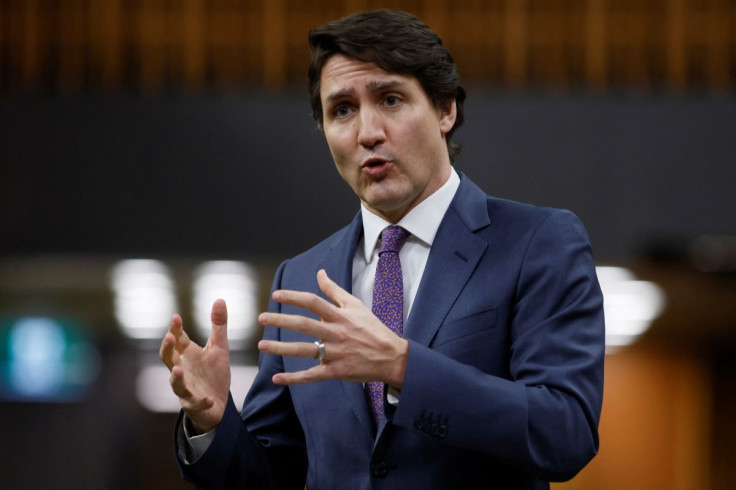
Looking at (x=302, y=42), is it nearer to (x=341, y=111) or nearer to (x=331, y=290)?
(x=341, y=111)

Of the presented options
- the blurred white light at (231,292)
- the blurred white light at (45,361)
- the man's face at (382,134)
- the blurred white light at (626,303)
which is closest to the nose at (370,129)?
the man's face at (382,134)

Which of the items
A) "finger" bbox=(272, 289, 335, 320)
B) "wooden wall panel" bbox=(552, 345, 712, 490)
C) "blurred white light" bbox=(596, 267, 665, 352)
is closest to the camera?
"finger" bbox=(272, 289, 335, 320)

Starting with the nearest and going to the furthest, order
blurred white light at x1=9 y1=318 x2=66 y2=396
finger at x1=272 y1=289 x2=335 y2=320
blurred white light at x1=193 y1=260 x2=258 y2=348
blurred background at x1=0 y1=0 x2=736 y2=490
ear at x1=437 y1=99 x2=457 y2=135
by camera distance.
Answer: finger at x1=272 y1=289 x2=335 y2=320, ear at x1=437 y1=99 x2=457 y2=135, blurred background at x1=0 y1=0 x2=736 y2=490, blurred white light at x1=193 y1=260 x2=258 y2=348, blurred white light at x1=9 y1=318 x2=66 y2=396

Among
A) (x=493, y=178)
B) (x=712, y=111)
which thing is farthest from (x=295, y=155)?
→ (x=712, y=111)

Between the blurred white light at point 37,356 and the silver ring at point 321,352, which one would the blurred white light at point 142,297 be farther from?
the silver ring at point 321,352

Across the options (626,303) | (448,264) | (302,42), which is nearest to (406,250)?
(448,264)

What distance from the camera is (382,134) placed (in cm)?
177

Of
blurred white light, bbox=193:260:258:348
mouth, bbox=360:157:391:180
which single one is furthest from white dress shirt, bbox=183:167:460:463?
blurred white light, bbox=193:260:258:348

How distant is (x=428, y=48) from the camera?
1.85 m

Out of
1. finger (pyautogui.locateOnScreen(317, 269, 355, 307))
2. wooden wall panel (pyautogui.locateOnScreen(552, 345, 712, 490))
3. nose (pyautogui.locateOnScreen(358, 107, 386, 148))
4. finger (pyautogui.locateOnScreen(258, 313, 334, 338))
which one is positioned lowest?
wooden wall panel (pyautogui.locateOnScreen(552, 345, 712, 490))

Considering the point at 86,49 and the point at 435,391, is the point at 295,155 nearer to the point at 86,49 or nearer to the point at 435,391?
the point at 86,49

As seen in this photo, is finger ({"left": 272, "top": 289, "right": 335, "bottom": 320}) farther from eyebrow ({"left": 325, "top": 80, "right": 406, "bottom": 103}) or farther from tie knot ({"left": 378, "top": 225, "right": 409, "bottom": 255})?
eyebrow ({"left": 325, "top": 80, "right": 406, "bottom": 103})

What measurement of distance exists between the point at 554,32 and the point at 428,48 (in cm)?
420

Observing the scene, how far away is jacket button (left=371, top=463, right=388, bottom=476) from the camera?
1602 mm
